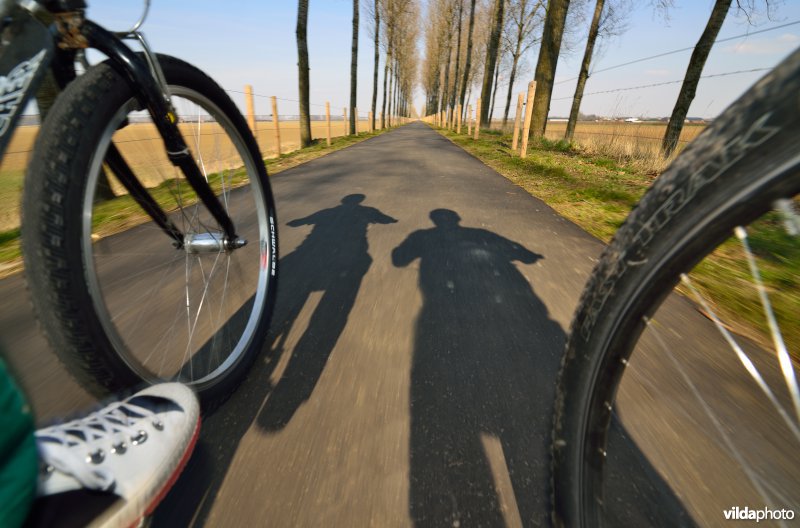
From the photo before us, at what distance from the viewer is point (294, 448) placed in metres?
1.23

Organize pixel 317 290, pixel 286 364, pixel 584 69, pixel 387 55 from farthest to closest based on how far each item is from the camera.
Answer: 1. pixel 387 55
2. pixel 584 69
3. pixel 317 290
4. pixel 286 364

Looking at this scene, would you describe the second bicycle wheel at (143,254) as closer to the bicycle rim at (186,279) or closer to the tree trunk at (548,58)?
the bicycle rim at (186,279)

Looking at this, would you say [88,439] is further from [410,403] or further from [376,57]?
[376,57]

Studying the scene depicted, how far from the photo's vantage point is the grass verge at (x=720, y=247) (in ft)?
6.32

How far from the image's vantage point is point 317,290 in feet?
7.73

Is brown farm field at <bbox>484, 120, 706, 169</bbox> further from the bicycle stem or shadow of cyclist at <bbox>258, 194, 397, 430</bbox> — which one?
the bicycle stem

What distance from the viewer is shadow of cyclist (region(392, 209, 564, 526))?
3.51 feet

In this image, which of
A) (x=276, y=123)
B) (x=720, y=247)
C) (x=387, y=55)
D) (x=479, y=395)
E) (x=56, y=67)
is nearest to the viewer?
(x=720, y=247)

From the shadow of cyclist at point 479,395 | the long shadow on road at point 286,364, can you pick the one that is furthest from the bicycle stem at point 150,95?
the shadow of cyclist at point 479,395

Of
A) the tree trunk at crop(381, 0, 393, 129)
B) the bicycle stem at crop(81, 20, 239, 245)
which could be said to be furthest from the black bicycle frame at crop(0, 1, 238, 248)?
the tree trunk at crop(381, 0, 393, 129)

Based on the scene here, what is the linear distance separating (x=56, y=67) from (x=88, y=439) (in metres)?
1.05

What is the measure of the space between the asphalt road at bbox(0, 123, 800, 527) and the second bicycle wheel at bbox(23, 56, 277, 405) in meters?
0.25

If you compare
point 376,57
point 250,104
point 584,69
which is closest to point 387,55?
point 376,57

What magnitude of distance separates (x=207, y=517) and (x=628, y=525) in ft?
3.76
